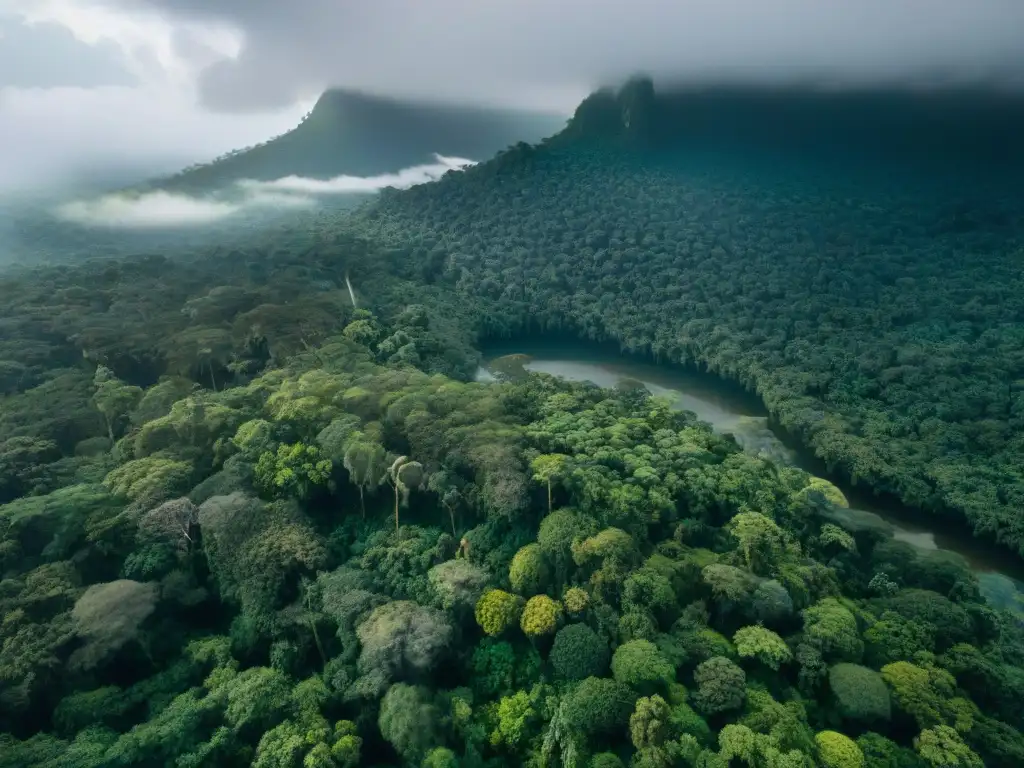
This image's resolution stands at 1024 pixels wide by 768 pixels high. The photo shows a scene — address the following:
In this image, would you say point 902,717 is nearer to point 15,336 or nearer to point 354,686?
point 354,686

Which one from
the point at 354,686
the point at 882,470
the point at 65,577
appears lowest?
the point at 882,470

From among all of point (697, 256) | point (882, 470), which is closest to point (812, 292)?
point (697, 256)

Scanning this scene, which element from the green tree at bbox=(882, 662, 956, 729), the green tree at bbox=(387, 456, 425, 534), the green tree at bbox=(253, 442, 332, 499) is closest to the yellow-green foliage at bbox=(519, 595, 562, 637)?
the green tree at bbox=(387, 456, 425, 534)

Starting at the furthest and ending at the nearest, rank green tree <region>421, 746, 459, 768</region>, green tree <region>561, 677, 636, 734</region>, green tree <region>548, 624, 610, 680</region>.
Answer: green tree <region>548, 624, 610, 680</region>
green tree <region>561, 677, 636, 734</region>
green tree <region>421, 746, 459, 768</region>

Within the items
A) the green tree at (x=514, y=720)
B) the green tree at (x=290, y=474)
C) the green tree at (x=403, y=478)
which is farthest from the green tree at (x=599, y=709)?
the green tree at (x=290, y=474)

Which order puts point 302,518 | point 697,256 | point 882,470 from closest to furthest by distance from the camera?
point 302,518, point 882,470, point 697,256

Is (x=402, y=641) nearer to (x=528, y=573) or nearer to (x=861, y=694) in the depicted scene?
(x=528, y=573)

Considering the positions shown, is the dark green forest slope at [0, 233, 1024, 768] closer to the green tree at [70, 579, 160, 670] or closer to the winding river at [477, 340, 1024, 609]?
the green tree at [70, 579, 160, 670]
